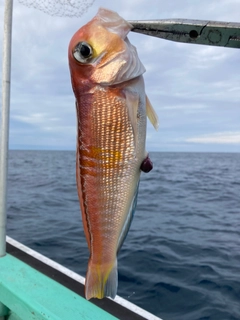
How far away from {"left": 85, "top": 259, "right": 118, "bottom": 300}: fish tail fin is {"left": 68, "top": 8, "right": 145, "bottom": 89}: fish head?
0.75m

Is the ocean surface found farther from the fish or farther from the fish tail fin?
the fish

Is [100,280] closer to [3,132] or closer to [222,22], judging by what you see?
[222,22]

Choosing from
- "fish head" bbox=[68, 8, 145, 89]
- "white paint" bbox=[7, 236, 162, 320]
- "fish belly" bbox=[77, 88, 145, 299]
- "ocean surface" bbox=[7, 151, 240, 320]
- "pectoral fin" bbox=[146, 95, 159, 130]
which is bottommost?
"ocean surface" bbox=[7, 151, 240, 320]

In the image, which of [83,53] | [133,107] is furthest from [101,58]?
[133,107]

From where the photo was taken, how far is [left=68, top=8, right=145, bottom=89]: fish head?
4.23 ft

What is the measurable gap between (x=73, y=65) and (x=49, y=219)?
910 centimetres

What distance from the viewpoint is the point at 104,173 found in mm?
1318

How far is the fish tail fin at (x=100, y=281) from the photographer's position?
53.9 inches

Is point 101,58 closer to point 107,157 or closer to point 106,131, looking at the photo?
point 106,131

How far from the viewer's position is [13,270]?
3.30 metres

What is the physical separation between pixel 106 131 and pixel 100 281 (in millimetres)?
623

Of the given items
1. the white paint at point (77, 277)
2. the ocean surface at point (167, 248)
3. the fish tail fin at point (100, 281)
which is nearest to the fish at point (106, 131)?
the fish tail fin at point (100, 281)

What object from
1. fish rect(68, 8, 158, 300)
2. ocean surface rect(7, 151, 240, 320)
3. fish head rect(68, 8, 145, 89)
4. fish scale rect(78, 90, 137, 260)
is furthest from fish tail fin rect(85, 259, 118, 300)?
ocean surface rect(7, 151, 240, 320)

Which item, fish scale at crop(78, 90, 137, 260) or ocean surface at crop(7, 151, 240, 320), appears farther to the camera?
ocean surface at crop(7, 151, 240, 320)
